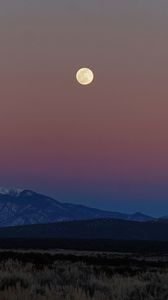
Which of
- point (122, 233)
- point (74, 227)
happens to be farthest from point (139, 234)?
point (74, 227)

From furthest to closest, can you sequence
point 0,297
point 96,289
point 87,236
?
1. point 87,236
2. point 96,289
3. point 0,297

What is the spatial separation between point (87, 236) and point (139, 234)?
16.0 metres

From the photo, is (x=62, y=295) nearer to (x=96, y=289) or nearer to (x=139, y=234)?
(x=96, y=289)

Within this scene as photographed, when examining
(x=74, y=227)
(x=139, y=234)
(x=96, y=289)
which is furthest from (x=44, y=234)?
(x=96, y=289)

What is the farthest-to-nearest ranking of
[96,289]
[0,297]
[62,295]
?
[96,289] < [62,295] < [0,297]

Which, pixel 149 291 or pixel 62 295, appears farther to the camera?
pixel 149 291

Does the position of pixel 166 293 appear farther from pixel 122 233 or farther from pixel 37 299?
pixel 122 233

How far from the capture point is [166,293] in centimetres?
1403

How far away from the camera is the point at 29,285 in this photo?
1458 cm

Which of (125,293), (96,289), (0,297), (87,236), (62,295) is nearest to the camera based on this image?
(0,297)

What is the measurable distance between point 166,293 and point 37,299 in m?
3.67

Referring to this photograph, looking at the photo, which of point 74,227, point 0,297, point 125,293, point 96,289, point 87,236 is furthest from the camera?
point 74,227

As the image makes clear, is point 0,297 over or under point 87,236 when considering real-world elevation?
under

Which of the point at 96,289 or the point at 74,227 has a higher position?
the point at 74,227
